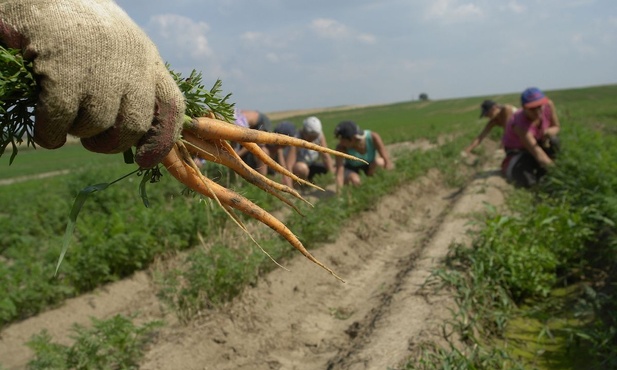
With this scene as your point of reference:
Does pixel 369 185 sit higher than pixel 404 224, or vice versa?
pixel 369 185

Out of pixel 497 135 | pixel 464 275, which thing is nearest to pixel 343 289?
pixel 464 275

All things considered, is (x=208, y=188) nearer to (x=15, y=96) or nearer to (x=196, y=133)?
(x=196, y=133)

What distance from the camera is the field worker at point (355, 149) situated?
26.6 ft

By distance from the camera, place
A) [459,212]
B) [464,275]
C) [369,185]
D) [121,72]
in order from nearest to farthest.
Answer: [121,72]
[464,275]
[459,212]
[369,185]

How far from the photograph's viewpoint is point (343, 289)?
541 centimetres

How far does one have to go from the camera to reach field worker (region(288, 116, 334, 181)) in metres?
7.89

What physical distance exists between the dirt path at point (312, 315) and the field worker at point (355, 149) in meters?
1.45

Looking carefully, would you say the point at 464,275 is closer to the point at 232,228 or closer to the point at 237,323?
the point at 237,323

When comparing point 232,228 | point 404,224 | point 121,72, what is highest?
point 121,72

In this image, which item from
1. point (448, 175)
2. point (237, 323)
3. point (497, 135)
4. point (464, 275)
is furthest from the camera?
point (497, 135)

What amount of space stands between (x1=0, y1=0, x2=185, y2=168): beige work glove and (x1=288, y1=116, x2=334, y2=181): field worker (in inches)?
216

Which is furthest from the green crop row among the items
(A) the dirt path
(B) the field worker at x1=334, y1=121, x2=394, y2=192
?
(B) the field worker at x1=334, y1=121, x2=394, y2=192

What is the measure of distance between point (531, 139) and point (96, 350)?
Answer: 648 centimetres

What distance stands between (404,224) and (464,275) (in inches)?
124
